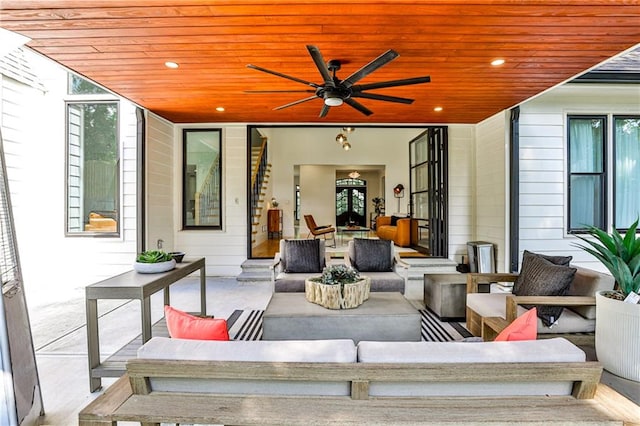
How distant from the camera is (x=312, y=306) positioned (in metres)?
2.92

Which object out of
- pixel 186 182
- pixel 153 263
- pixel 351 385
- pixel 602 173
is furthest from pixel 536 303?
pixel 186 182

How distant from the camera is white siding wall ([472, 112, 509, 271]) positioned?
17.0ft

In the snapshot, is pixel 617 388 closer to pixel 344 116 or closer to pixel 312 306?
pixel 312 306

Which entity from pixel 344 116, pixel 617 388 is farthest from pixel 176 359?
pixel 344 116

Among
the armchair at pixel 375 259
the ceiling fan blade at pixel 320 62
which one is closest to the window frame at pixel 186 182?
the armchair at pixel 375 259

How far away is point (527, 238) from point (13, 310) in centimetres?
616

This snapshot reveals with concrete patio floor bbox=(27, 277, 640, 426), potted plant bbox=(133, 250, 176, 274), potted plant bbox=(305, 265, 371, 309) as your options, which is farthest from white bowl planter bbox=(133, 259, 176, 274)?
potted plant bbox=(305, 265, 371, 309)

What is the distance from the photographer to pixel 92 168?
530cm

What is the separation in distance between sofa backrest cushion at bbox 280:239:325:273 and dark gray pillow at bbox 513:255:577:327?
243cm

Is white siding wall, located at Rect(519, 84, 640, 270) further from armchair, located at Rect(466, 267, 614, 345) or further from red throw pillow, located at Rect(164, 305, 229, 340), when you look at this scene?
red throw pillow, located at Rect(164, 305, 229, 340)

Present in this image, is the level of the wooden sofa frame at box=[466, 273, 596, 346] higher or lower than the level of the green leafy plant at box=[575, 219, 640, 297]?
lower

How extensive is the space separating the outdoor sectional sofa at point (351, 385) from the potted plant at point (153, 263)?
170 centimetres

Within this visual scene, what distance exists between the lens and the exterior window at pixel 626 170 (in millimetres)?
5262

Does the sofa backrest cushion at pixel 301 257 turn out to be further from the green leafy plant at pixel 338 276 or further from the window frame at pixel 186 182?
the window frame at pixel 186 182
